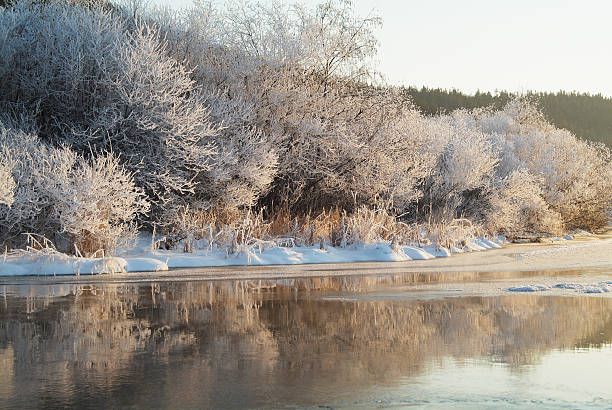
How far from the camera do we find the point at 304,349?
25.4ft

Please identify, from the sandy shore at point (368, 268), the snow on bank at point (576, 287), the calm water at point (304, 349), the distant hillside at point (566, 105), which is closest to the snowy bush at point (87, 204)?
the sandy shore at point (368, 268)

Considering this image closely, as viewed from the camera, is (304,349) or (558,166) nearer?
(304,349)

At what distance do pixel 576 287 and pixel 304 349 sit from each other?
743 cm

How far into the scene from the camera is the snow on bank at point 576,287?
13.0m

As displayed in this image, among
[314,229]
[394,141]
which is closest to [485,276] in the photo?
[314,229]

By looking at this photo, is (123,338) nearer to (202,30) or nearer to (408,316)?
(408,316)

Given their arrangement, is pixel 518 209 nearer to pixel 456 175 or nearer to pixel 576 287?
pixel 456 175

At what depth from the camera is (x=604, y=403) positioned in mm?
5617

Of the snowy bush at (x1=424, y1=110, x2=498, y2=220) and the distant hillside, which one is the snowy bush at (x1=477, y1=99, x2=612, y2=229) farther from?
the distant hillside

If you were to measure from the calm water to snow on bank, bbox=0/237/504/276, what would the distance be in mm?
4221

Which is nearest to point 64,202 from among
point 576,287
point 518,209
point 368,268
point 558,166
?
point 368,268

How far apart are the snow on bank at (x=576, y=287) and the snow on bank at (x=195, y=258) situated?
8.60m

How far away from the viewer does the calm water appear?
5.85m

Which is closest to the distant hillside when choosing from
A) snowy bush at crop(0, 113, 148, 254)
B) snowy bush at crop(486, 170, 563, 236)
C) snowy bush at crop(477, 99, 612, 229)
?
snowy bush at crop(477, 99, 612, 229)
